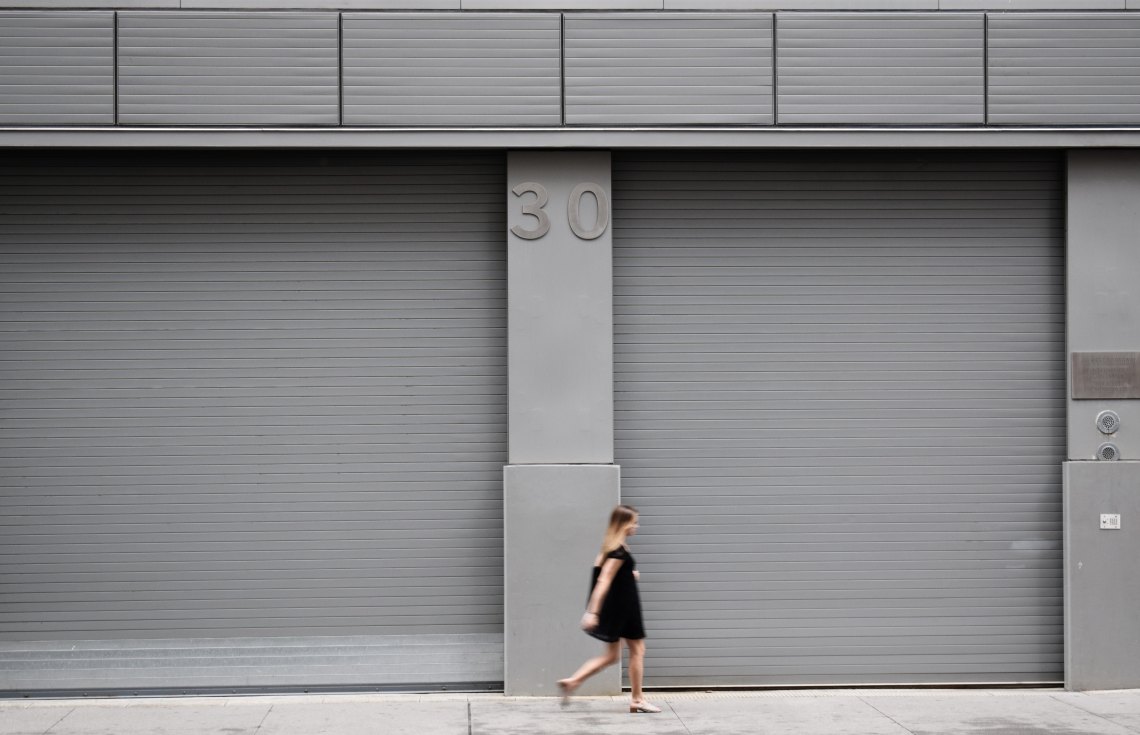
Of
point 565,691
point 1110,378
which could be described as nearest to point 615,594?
point 565,691

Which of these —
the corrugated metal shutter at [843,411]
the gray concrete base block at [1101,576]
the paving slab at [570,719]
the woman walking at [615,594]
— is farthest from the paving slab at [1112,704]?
the woman walking at [615,594]

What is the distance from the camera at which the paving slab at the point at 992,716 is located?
30.8ft

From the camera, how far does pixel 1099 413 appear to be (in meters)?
10.9

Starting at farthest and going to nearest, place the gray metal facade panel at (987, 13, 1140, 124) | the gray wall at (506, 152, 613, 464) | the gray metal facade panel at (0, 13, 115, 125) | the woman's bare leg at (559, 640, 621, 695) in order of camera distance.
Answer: the gray metal facade panel at (987, 13, 1140, 124), the gray wall at (506, 152, 613, 464), the gray metal facade panel at (0, 13, 115, 125), the woman's bare leg at (559, 640, 621, 695)

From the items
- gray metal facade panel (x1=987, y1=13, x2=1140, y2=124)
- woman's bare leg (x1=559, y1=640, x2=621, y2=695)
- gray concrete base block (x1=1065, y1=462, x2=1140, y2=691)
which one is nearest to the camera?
woman's bare leg (x1=559, y1=640, x2=621, y2=695)

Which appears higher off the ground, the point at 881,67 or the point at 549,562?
the point at 881,67

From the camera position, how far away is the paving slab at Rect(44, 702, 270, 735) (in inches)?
370

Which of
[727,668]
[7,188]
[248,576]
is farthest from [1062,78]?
[7,188]

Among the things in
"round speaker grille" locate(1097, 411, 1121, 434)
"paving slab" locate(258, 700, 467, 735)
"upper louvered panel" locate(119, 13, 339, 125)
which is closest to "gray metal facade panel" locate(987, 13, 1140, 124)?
"round speaker grille" locate(1097, 411, 1121, 434)

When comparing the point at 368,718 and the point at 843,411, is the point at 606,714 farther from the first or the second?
the point at 843,411

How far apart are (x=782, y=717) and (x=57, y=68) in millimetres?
8026

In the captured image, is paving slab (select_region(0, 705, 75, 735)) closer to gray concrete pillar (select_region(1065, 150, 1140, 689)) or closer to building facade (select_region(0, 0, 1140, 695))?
building facade (select_region(0, 0, 1140, 695))

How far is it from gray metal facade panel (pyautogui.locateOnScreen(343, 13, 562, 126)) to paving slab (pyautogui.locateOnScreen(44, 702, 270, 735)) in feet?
16.3

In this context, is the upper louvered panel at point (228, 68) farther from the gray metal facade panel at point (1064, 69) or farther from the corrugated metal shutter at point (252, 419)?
the gray metal facade panel at point (1064, 69)
